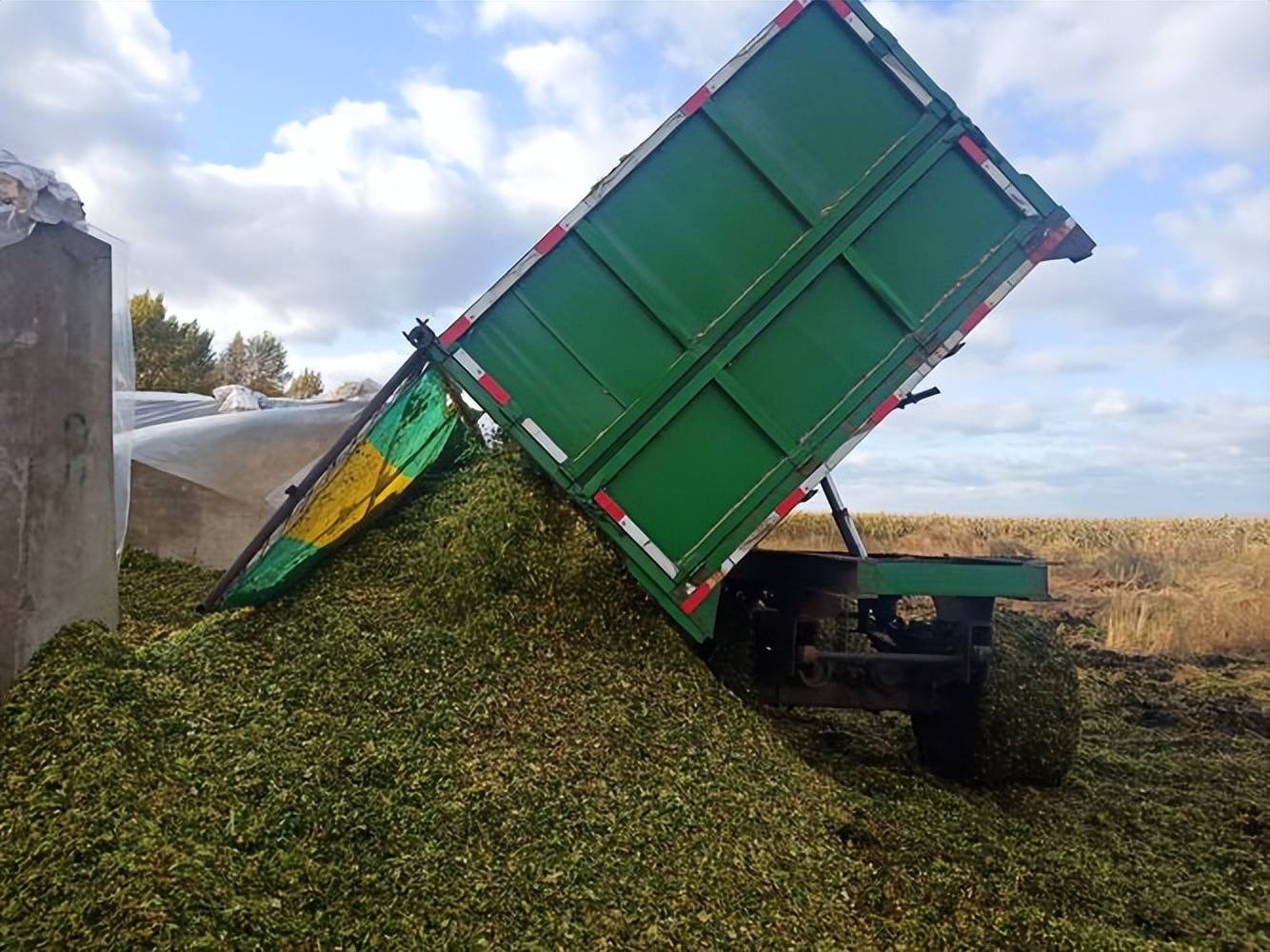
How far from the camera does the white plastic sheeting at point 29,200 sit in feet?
15.5

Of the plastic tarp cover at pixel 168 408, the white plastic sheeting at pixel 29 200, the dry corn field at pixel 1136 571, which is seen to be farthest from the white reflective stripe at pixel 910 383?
the plastic tarp cover at pixel 168 408

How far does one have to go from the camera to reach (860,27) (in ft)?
16.1

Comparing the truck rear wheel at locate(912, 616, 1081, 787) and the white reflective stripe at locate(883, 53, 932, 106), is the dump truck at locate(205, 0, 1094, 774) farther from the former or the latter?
the truck rear wheel at locate(912, 616, 1081, 787)

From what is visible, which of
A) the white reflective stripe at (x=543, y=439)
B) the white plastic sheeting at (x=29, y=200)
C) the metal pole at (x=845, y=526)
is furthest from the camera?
the metal pole at (x=845, y=526)

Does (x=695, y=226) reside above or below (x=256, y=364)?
below

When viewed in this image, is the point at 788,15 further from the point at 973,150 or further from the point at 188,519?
the point at 188,519

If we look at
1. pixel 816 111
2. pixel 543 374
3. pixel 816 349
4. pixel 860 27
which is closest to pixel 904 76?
pixel 860 27

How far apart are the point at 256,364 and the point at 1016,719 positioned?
32.3 m

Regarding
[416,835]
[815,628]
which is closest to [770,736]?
[815,628]

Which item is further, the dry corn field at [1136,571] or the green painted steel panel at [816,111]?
the dry corn field at [1136,571]

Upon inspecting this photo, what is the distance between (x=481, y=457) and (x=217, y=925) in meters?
2.75

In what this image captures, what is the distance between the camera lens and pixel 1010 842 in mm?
Result: 4770

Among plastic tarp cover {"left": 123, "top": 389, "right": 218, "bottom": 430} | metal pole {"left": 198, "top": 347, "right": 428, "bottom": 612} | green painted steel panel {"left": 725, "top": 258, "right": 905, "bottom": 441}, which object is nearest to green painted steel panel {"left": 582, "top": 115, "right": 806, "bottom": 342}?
green painted steel panel {"left": 725, "top": 258, "right": 905, "bottom": 441}

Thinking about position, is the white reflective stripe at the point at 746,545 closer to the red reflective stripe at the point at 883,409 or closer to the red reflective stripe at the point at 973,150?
the red reflective stripe at the point at 883,409
